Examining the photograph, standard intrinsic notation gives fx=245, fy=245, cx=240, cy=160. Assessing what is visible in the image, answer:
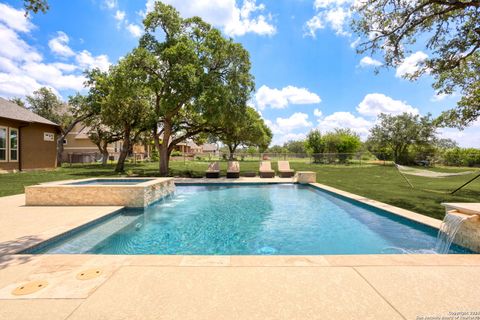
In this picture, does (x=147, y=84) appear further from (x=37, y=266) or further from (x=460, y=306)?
(x=460, y=306)

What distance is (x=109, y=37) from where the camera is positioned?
39.6 ft

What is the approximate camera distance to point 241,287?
2361mm

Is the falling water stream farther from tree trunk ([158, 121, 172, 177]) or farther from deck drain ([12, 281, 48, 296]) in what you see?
tree trunk ([158, 121, 172, 177])

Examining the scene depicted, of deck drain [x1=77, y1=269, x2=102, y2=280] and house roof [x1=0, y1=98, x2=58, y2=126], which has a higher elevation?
house roof [x1=0, y1=98, x2=58, y2=126]

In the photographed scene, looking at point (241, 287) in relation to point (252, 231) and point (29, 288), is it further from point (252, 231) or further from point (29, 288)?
point (252, 231)

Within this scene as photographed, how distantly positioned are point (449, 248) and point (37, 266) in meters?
5.85

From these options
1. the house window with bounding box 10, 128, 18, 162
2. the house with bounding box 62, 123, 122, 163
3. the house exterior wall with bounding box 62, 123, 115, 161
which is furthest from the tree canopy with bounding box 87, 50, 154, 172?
the house exterior wall with bounding box 62, 123, 115, 161

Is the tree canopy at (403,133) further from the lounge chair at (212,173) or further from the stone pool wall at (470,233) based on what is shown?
the stone pool wall at (470,233)

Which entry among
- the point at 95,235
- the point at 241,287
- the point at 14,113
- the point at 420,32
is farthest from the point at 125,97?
the point at 420,32

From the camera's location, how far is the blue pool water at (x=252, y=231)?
4.28 metres

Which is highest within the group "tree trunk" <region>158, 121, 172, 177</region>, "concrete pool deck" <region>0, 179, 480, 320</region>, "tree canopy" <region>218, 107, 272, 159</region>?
"tree canopy" <region>218, 107, 272, 159</region>

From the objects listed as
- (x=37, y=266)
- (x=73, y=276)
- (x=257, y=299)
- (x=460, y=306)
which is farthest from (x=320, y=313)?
(x=37, y=266)

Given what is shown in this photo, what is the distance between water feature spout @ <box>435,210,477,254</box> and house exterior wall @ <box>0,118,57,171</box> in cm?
2040

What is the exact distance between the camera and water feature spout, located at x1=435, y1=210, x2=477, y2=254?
152 inches
